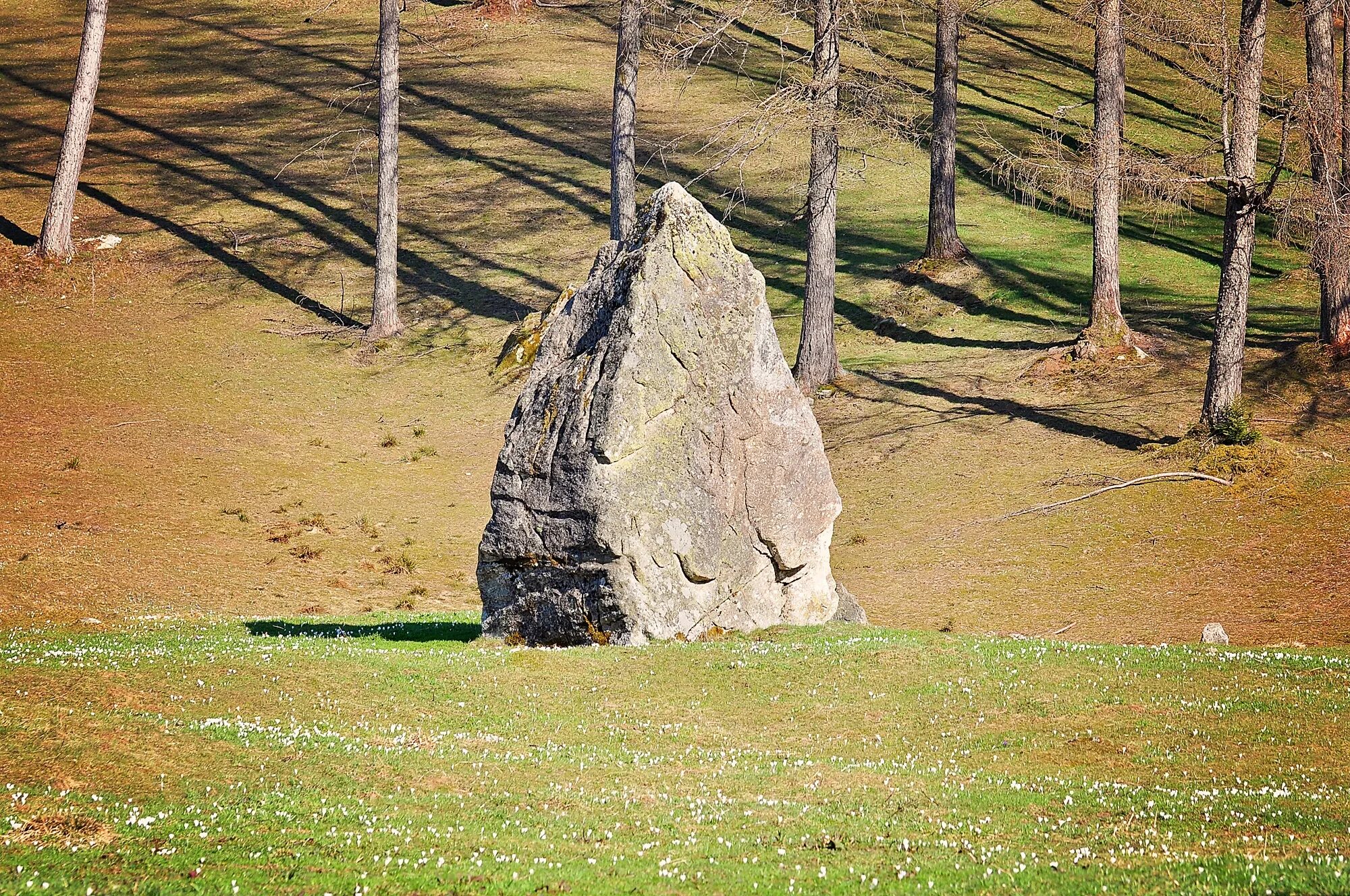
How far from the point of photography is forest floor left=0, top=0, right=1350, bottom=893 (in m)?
8.84

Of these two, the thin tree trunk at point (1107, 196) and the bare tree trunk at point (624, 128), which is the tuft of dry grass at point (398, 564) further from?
the thin tree trunk at point (1107, 196)

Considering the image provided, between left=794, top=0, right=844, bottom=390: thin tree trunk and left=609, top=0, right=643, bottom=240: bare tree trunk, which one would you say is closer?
left=794, top=0, right=844, bottom=390: thin tree trunk

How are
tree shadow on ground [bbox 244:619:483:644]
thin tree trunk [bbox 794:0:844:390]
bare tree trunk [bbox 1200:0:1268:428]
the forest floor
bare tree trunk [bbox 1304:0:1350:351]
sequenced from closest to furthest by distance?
the forest floor
tree shadow on ground [bbox 244:619:483:644]
bare tree trunk [bbox 1304:0:1350:351]
bare tree trunk [bbox 1200:0:1268:428]
thin tree trunk [bbox 794:0:844:390]

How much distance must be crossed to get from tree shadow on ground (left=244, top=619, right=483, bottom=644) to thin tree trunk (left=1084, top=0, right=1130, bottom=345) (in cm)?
1786

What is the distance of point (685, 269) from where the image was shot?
16953 millimetres

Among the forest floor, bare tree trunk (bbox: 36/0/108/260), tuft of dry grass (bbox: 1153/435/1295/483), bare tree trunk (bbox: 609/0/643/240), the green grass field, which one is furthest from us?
bare tree trunk (bbox: 36/0/108/260)

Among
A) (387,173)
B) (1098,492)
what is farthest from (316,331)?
(1098,492)

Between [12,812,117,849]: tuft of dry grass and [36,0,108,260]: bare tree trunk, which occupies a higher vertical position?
[36,0,108,260]: bare tree trunk

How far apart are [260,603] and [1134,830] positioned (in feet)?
51.9

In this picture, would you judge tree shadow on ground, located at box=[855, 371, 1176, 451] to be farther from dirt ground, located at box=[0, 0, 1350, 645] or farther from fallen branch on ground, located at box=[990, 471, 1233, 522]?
fallen branch on ground, located at box=[990, 471, 1233, 522]

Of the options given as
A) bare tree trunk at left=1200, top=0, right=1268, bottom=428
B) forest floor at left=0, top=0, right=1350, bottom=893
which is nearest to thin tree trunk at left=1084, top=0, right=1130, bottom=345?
forest floor at left=0, top=0, right=1350, bottom=893

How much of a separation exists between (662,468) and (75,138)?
93.2 ft

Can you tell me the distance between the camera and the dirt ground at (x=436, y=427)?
65.6 feet

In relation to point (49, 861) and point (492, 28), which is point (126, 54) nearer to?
point (492, 28)
